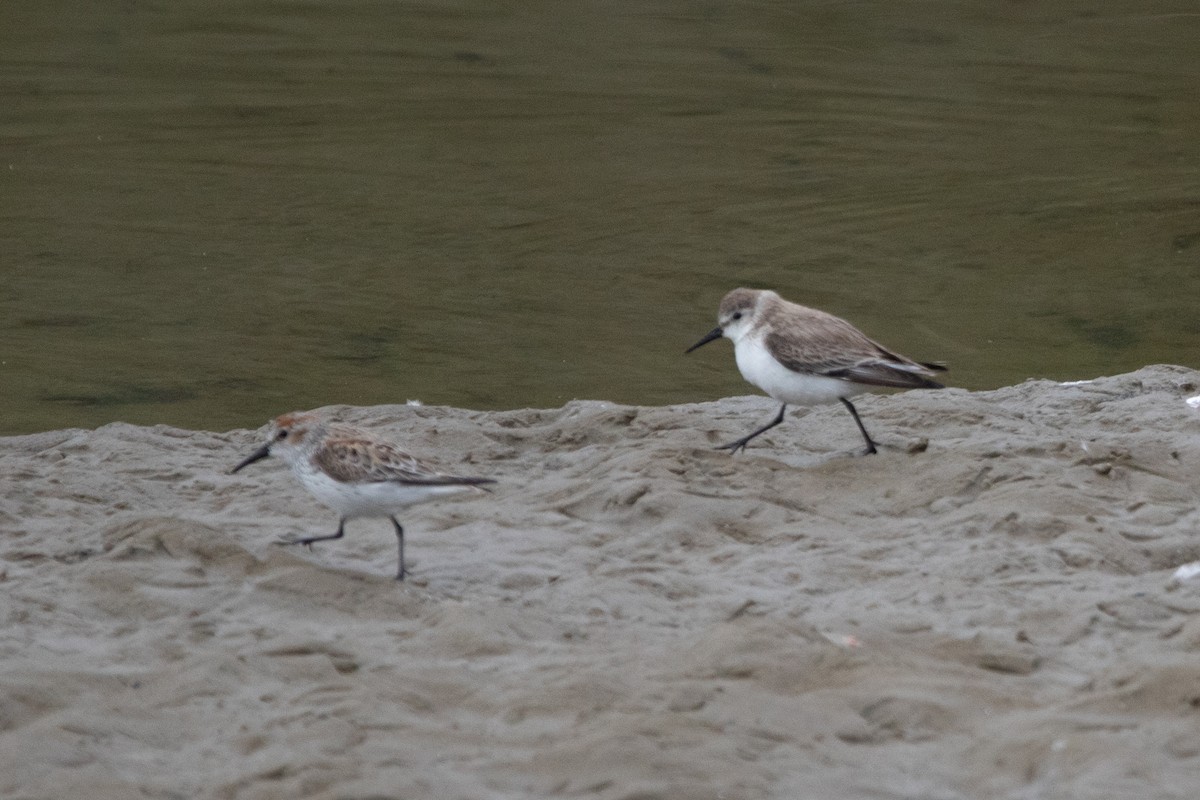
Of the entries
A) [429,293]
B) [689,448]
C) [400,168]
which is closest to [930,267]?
[429,293]

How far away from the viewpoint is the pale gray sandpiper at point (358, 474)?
611 centimetres

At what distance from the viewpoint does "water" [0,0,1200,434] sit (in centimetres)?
1064

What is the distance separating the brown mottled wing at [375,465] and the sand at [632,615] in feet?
1.23

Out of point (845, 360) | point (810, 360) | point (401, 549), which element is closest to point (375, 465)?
point (401, 549)

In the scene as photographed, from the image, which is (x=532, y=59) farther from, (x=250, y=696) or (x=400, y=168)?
(x=250, y=696)

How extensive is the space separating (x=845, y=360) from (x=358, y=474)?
2428mm

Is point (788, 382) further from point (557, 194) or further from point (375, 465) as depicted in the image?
point (557, 194)

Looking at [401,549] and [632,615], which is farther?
[401,549]

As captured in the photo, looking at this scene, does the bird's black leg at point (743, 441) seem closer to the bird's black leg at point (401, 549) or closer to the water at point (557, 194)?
the bird's black leg at point (401, 549)

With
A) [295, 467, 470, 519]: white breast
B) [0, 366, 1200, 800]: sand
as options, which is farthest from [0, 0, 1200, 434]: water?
[295, 467, 470, 519]: white breast

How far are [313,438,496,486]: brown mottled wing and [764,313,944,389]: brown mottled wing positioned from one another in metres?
1.90

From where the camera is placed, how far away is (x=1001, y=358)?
35.6 ft

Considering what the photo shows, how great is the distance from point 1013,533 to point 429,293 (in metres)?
6.29

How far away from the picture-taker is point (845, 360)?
7.42 metres
